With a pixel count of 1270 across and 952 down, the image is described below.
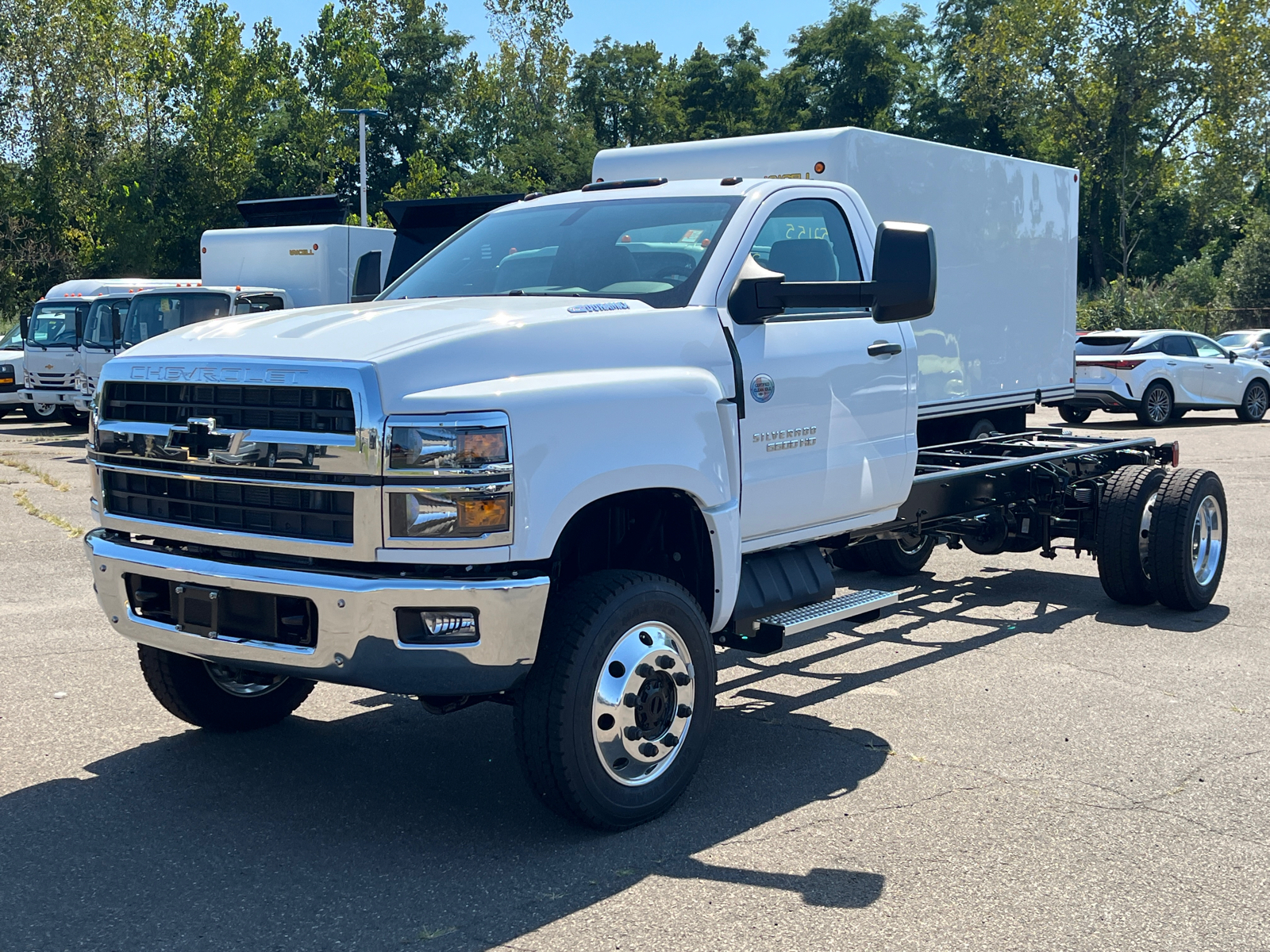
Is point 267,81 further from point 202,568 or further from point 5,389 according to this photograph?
point 202,568

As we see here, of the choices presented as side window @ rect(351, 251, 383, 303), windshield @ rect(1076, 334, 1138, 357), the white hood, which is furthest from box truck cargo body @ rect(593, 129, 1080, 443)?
windshield @ rect(1076, 334, 1138, 357)

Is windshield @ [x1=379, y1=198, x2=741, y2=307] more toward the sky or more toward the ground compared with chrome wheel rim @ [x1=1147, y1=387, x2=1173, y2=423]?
more toward the sky

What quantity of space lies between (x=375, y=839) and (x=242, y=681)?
53.0 inches

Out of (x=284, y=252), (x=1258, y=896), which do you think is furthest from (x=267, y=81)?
(x=1258, y=896)

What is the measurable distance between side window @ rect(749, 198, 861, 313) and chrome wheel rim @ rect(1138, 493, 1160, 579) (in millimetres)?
3199

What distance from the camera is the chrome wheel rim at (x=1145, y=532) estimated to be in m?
8.14

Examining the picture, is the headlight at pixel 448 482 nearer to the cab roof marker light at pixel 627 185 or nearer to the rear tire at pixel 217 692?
the rear tire at pixel 217 692

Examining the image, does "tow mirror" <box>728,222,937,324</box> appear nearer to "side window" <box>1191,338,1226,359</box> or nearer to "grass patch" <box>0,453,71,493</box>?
"grass patch" <box>0,453,71,493</box>

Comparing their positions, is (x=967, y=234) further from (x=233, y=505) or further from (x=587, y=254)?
(x=233, y=505)

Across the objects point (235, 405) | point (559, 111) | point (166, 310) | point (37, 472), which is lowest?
point (37, 472)

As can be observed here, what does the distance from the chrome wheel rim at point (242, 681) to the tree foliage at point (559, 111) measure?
39900 millimetres

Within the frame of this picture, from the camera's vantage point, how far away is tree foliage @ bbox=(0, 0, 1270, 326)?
4647cm

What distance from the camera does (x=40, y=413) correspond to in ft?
79.8

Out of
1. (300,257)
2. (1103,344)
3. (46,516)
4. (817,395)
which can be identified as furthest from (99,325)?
(817,395)
